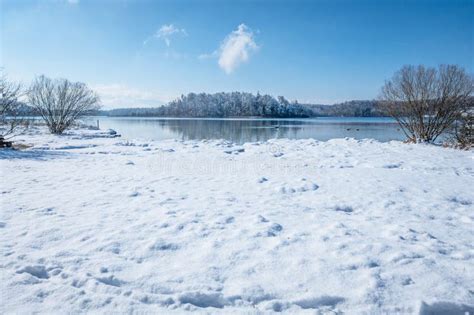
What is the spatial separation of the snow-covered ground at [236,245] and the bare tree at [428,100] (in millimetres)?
12624

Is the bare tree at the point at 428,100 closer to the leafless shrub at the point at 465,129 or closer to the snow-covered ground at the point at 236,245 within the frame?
the leafless shrub at the point at 465,129

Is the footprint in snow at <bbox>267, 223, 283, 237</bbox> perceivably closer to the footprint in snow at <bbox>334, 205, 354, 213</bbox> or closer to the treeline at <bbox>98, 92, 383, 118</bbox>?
the footprint in snow at <bbox>334, 205, 354, 213</bbox>

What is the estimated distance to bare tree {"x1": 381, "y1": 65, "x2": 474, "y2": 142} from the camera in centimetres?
1711

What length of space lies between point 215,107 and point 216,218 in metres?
129

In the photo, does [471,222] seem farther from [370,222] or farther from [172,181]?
[172,181]

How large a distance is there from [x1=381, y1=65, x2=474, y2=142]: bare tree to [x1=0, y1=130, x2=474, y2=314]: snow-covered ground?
12624 mm

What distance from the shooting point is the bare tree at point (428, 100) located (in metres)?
17.1

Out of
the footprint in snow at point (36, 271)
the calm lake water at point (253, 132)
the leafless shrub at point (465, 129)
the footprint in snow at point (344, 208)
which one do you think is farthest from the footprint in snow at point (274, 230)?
the calm lake water at point (253, 132)

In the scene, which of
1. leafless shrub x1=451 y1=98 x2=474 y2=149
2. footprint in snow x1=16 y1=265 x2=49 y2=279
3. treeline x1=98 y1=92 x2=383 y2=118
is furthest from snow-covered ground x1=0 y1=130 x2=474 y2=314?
treeline x1=98 y1=92 x2=383 y2=118

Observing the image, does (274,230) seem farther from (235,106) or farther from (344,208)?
(235,106)

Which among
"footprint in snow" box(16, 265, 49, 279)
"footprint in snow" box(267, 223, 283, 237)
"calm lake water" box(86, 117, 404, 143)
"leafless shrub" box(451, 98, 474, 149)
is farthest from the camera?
"calm lake water" box(86, 117, 404, 143)

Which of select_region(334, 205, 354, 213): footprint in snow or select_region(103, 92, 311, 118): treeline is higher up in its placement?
select_region(103, 92, 311, 118): treeline

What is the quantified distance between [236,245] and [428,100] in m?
19.2

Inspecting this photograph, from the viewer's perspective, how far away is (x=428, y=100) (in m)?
17.7
